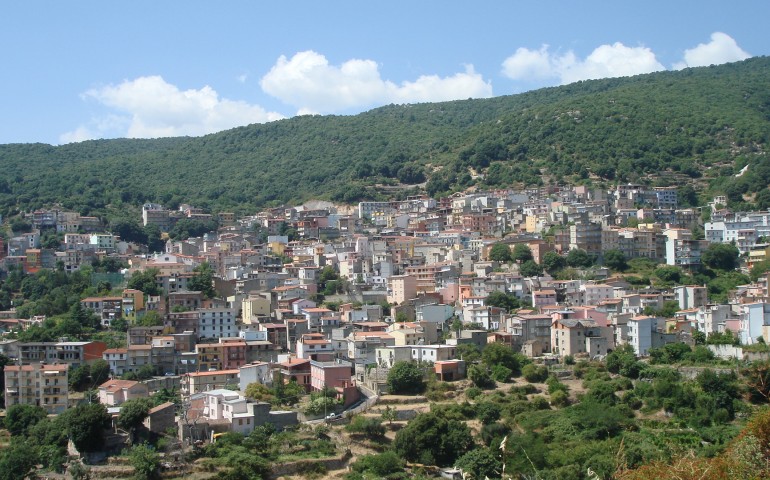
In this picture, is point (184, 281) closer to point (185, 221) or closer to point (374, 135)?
point (185, 221)

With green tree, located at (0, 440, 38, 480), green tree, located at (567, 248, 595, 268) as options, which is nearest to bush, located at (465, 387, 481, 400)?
green tree, located at (0, 440, 38, 480)

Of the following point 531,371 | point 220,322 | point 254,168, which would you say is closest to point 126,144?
point 254,168

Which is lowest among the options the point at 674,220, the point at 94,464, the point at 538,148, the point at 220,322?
the point at 94,464

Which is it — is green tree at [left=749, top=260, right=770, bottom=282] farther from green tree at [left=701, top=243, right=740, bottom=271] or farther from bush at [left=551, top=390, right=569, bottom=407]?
bush at [left=551, top=390, right=569, bottom=407]

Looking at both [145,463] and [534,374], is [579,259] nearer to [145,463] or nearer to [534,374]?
[534,374]

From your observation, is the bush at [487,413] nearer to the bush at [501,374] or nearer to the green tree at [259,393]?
the bush at [501,374]

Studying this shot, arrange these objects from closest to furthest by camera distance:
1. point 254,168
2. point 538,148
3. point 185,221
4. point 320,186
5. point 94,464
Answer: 1. point 94,464
2. point 185,221
3. point 538,148
4. point 320,186
5. point 254,168

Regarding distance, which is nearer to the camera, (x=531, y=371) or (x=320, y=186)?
(x=531, y=371)

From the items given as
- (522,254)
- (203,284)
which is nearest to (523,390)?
(522,254)
